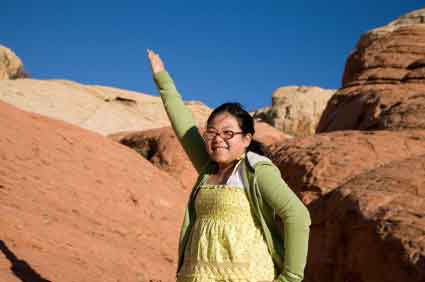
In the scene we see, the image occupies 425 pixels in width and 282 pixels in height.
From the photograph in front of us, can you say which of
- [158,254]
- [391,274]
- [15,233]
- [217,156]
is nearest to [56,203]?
[158,254]

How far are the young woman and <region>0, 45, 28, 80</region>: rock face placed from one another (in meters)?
45.7

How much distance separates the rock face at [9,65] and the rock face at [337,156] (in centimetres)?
4229

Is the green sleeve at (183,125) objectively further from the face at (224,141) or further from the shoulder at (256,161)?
the shoulder at (256,161)

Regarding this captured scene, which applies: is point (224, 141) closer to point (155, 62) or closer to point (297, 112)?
point (155, 62)

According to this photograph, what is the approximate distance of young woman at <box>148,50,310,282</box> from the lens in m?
2.28

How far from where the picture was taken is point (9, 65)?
154 ft

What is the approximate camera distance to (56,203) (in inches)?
298

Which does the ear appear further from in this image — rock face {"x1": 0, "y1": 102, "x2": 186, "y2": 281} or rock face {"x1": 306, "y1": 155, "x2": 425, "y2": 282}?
rock face {"x1": 0, "y1": 102, "x2": 186, "y2": 281}

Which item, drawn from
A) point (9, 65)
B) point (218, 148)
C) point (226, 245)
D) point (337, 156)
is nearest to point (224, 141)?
point (218, 148)

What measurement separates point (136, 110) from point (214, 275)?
32148mm

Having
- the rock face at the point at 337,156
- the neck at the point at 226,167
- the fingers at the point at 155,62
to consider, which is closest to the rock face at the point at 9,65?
the rock face at the point at 337,156

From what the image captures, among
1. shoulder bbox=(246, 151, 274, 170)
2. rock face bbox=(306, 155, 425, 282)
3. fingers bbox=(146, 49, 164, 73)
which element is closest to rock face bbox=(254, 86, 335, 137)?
rock face bbox=(306, 155, 425, 282)

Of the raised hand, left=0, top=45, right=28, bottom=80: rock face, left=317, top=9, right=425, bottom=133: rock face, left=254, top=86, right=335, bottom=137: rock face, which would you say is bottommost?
the raised hand

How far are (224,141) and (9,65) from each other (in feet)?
157
